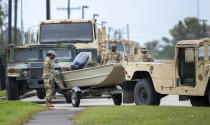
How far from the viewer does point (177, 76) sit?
68.3 feet

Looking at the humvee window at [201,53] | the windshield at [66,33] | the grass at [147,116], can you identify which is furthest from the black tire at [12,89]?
the humvee window at [201,53]

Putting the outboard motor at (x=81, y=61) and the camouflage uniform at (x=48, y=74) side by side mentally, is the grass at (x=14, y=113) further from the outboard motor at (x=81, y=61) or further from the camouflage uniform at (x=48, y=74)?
the outboard motor at (x=81, y=61)

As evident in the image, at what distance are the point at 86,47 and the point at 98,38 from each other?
0.92 metres

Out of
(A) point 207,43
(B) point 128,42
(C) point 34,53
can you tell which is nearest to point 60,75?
(C) point 34,53

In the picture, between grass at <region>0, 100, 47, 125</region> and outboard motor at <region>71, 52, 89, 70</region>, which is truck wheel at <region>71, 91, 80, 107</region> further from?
grass at <region>0, 100, 47, 125</region>

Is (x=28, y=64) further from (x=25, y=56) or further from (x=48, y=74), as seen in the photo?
(x=48, y=74)

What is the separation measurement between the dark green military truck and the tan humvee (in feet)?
19.9

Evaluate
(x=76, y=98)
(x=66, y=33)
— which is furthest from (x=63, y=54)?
(x=66, y=33)

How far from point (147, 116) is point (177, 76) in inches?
173

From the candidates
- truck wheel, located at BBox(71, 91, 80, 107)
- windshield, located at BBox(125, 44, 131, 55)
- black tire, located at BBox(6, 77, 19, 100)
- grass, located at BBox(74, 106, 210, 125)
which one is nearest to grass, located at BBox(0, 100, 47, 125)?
grass, located at BBox(74, 106, 210, 125)

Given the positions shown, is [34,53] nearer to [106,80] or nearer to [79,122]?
[106,80]

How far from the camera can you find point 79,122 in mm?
15648

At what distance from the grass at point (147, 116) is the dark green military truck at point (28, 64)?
941 centimetres

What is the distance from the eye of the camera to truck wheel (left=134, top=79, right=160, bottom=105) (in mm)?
21656
